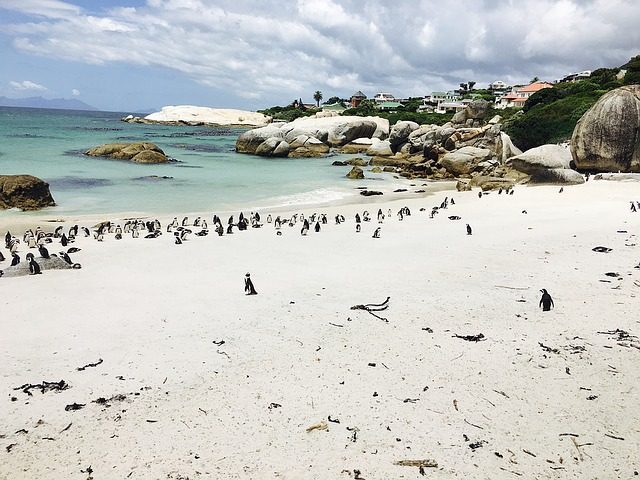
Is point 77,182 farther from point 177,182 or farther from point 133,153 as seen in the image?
point 133,153

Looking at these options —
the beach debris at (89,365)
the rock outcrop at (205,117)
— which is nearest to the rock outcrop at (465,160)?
the beach debris at (89,365)

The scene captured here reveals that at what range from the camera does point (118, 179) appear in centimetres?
3028

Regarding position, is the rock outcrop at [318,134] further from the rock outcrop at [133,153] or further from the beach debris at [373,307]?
the beach debris at [373,307]

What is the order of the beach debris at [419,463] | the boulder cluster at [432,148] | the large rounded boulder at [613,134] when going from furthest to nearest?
1. the boulder cluster at [432,148]
2. the large rounded boulder at [613,134]
3. the beach debris at [419,463]

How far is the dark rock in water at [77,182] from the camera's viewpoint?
27.2 m

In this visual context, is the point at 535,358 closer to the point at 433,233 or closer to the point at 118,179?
the point at 433,233

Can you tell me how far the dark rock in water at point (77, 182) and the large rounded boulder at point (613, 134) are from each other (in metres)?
25.7

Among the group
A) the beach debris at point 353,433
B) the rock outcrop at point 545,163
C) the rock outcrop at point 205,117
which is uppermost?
the rock outcrop at point 205,117

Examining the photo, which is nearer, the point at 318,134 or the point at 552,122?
the point at 552,122

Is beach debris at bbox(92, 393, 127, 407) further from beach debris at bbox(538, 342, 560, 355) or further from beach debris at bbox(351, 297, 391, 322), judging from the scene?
beach debris at bbox(538, 342, 560, 355)

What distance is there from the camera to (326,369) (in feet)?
20.8

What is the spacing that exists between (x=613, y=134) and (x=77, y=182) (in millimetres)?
28676

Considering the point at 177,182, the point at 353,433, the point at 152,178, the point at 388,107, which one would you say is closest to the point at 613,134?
the point at 177,182

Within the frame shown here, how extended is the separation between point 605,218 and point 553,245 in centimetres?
502
